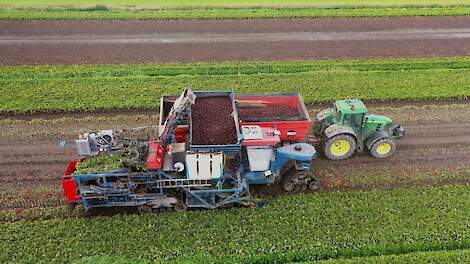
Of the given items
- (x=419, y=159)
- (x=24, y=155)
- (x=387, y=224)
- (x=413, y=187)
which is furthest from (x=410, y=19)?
(x=24, y=155)

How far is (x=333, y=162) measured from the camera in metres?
17.9

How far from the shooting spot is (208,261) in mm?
13469

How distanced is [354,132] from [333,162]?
55.6 inches

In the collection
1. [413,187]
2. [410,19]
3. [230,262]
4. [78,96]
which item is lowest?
[230,262]

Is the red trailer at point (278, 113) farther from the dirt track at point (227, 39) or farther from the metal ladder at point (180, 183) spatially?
the dirt track at point (227, 39)

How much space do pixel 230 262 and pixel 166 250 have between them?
1.95 m

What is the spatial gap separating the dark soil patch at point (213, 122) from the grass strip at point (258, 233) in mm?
2373

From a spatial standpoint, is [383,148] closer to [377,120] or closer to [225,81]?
[377,120]

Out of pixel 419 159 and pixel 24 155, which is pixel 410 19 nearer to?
pixel 419 159

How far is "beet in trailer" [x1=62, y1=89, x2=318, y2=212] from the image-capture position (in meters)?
14.3

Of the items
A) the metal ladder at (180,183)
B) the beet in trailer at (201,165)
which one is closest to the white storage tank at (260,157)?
the beet in trailer at (201,165)

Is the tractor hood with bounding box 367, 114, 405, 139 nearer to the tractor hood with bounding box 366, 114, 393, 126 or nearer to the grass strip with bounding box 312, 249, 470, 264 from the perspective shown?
the tractor hood with bounding box 366, 114, 393, 126

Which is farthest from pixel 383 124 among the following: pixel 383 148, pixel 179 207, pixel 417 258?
pixel 179 207

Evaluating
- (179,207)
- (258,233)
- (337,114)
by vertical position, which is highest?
(337,114)
